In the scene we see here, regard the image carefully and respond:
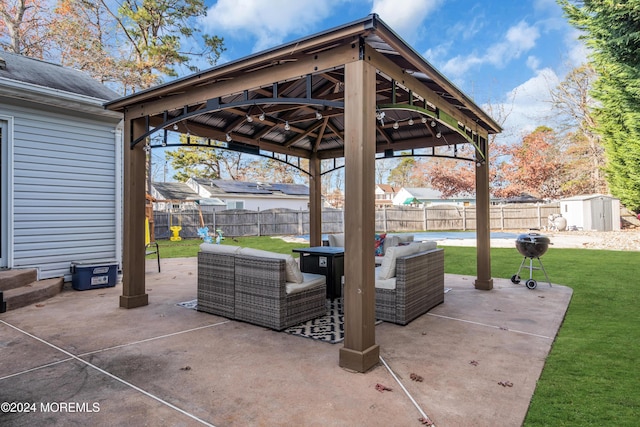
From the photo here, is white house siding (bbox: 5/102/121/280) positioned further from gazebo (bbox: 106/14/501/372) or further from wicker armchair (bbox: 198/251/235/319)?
wicker armchair (bbox: 198/251/235/319)

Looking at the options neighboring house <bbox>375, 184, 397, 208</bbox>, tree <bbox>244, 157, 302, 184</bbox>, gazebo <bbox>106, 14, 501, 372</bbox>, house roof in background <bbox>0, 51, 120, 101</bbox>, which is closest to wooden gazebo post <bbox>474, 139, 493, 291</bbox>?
gazebo <bbox>106, 14, 501, 372</bbox>

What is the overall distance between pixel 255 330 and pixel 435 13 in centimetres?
2522

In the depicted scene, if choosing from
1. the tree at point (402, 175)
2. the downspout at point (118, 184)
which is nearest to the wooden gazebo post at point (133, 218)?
the downspout at point (118, 184)

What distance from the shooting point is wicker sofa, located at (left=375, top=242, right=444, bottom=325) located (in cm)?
401

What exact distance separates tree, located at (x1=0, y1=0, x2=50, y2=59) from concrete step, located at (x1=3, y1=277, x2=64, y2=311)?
41.5 feet

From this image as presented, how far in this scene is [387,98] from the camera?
5078 millimetres

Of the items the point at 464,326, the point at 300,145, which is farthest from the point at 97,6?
the point at 464,326

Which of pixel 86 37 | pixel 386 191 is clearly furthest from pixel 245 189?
pixel 386 191

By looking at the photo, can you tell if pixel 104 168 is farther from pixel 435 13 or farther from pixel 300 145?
pixel 435 13

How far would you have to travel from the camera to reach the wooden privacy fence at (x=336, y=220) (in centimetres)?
1675

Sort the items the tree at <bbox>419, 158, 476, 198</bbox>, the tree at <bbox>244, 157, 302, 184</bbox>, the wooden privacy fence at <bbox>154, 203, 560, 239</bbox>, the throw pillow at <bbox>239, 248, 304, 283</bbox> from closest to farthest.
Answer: the throw pillow at <bbox>239, 248, 304, 283</bbox> → the wooden privacy fence at <bbox>154, 203, 560, 239</bbox> → the tree at <bbox>419, 158, 476, 198</bbox> → the tree at <bbox>244, 157, 302, 184</bbox>

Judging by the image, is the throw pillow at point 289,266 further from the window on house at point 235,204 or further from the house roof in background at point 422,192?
the house roof in background at point 422,192

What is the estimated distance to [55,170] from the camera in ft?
19.7

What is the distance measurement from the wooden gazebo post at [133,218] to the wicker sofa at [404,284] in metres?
3.00
